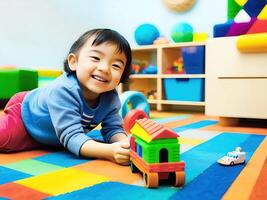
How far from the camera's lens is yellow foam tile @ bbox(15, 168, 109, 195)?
545mm

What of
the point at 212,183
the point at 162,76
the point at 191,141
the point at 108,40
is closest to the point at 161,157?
the point at 212,183

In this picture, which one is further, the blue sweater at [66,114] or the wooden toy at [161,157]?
the blue sweater at [66,114]

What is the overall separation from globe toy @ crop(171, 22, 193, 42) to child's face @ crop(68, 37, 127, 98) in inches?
54.5

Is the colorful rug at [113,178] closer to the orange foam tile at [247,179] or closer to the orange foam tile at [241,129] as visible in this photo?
the orange foam tile at [247,179]

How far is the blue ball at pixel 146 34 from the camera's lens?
7.49 feet

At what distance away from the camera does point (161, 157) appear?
1.89 ft

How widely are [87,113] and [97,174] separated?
249 millimetres

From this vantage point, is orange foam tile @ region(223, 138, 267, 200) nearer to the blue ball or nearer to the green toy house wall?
the green toy house wall

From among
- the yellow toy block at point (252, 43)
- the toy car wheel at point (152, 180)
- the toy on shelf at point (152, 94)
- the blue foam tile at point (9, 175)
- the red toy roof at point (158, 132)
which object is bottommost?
the toy on shelf at point (152, 94)

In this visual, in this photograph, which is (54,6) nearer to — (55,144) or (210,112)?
(210,112)

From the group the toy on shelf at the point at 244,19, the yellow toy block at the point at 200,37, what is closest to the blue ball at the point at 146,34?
the yellow toy block at the point at 200,37

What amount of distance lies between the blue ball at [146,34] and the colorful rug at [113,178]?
1487mm

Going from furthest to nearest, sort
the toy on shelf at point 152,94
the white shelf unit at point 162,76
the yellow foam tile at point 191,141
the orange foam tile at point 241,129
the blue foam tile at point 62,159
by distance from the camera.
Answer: the toy on shelf at point 152,94
the white shelf unit at point 162,76
the orange foam tile at point 241,129
the yellow foam tile at point 191,141
the blue foam tile at point 62,159

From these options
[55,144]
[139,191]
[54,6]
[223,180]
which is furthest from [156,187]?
[54,6]
